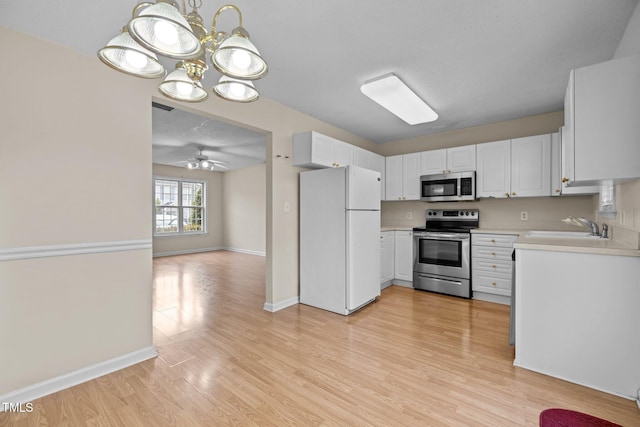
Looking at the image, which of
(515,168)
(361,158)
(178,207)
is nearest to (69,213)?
(361,158)

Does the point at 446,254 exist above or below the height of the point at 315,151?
below

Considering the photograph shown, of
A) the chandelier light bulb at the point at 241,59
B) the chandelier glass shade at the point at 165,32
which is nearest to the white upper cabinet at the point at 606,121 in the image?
the chandelier light bulb at the point at 241,59

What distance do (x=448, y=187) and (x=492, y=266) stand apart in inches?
48.2

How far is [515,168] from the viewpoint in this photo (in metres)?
3.74

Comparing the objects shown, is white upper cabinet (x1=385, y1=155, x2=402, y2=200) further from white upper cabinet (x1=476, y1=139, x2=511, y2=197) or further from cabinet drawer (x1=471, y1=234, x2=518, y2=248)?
cabinet drawer (x1=471, y1=234, x2=518, y2=248)

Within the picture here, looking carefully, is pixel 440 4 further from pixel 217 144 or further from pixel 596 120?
pixel 217 144

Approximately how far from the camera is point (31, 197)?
6.19 feet

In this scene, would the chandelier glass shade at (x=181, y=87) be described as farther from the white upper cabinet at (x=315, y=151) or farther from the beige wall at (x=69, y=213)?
the white upper cabinet at (x=315, y=151)

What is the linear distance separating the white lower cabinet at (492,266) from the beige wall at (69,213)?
12.3ft

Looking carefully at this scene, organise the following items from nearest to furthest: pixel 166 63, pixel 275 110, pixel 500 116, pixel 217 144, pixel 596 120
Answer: pixel 596 120, pixel 166 63, pixel 275 110, pixel 500 116, pixel 217 144

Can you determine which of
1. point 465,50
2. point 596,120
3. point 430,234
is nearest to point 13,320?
point 465,50

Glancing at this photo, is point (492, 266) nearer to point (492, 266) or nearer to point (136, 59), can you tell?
point (492, 266)

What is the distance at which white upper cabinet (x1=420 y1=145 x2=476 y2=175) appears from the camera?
407 cm

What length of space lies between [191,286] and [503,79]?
4882mm
